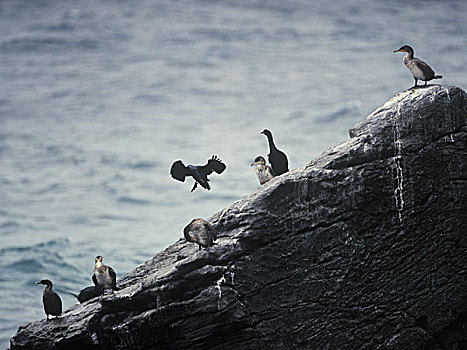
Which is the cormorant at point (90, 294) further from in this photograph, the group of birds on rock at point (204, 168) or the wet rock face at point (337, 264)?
the group of birds on rock at point (204, 168)

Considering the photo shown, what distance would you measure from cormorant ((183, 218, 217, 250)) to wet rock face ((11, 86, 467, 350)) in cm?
14

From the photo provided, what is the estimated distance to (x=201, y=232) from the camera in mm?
8617

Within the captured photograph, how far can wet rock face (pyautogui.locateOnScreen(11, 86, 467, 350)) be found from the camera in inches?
339

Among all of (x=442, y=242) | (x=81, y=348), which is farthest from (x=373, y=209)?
(x=81, y=348)

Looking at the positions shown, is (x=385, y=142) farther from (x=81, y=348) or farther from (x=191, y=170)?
(x=81, y=348)

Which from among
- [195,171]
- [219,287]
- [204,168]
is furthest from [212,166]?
[219,287]

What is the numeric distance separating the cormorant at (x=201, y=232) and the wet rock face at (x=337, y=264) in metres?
0.14

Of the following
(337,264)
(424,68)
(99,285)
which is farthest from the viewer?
(99,285)

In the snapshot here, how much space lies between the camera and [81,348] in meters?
9.09

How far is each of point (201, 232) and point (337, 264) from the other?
184cm

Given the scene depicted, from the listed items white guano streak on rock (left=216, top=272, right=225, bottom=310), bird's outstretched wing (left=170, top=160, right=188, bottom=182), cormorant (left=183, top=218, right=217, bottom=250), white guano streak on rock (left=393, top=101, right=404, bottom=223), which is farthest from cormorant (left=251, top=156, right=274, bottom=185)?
white guano streak on rock (left=216, top=272, right=225, bottom=310)

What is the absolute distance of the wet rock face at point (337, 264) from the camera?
8.62 meters

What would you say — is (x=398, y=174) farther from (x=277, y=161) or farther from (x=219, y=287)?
(x=219, y=287)

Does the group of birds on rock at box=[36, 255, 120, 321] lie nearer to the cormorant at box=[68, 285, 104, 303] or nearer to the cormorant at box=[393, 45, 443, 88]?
the cormorant at box=[68, 285, 104, 303]
